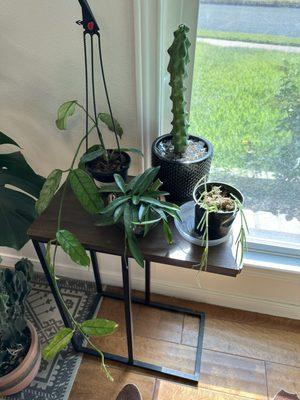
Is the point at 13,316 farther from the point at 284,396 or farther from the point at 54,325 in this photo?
the point at 284,396

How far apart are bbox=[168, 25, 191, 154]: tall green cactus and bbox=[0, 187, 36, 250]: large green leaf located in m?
0.49

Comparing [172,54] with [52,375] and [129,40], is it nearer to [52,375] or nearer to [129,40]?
[129,40]

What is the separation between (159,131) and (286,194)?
21.4 inches

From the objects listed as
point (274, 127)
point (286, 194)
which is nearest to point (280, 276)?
point (286, 194)

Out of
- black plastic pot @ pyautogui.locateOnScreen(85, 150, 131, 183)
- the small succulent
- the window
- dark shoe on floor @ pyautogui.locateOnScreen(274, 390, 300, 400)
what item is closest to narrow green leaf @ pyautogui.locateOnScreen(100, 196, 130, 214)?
the small succulent

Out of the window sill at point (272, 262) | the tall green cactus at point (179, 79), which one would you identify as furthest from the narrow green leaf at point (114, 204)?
the window sill at point (272, 262)

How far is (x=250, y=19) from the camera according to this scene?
829mm

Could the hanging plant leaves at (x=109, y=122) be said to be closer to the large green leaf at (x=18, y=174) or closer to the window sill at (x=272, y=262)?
the large green leaf at (x=18, y=174)

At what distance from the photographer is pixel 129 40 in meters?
0.82

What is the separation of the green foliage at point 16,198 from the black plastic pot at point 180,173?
370 mm

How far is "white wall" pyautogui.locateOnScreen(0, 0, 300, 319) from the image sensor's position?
814 mm

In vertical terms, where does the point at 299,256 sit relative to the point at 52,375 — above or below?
above

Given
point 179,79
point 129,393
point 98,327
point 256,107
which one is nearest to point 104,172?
point 179,79

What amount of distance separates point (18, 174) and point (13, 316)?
0.49 meters
